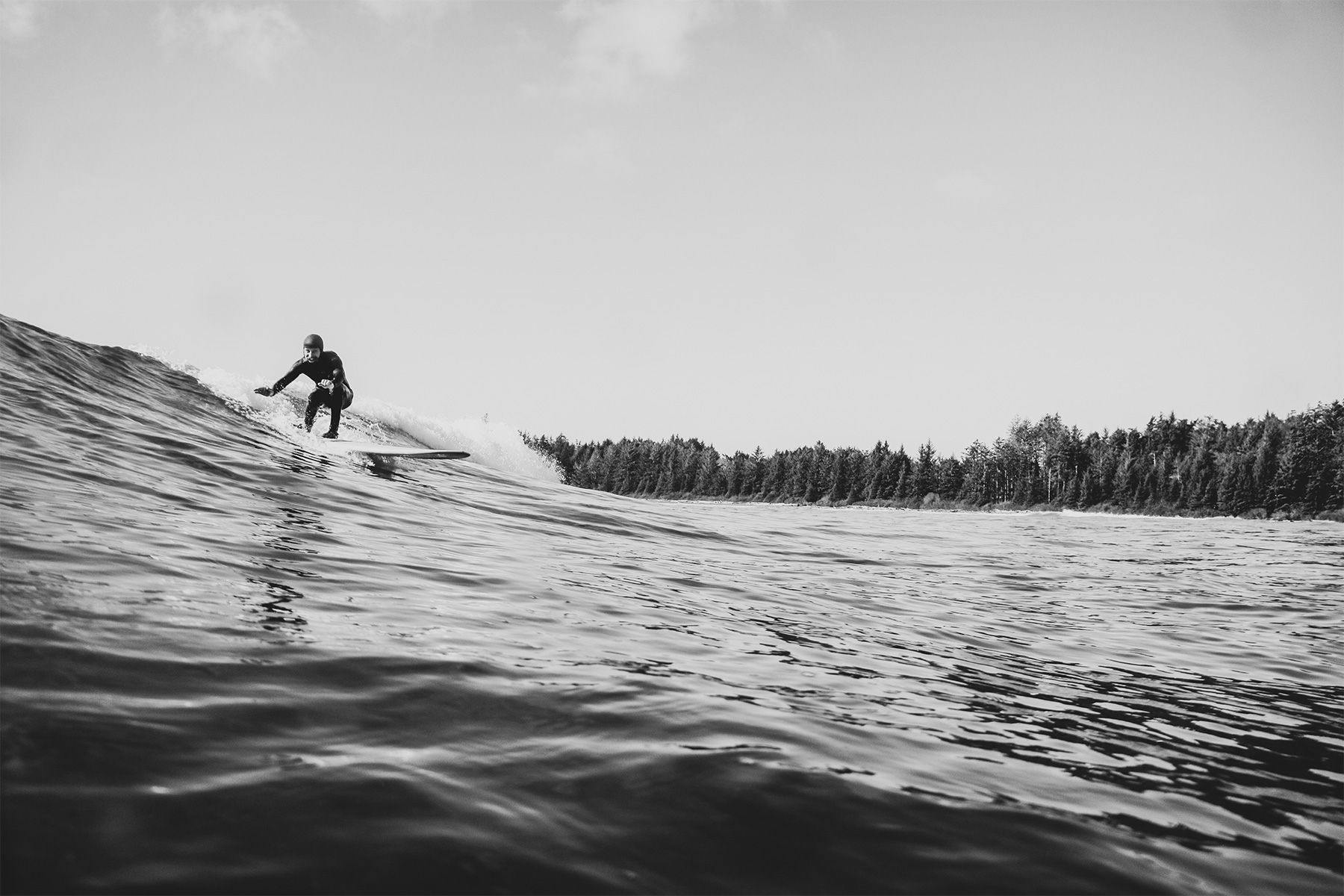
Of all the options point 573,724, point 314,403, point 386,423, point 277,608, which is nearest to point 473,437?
point 386,423

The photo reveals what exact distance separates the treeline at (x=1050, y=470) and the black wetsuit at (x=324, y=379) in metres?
81.5

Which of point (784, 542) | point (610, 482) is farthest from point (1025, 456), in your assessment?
point (784, 542)

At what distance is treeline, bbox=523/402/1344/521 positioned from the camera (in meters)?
115

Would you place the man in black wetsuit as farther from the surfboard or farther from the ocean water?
the ocean water

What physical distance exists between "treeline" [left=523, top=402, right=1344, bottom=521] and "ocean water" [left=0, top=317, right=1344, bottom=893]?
302ft

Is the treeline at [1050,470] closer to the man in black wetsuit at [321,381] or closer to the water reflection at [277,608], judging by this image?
the man in black wetsuit at [321,381]

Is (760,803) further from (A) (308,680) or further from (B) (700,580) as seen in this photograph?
(B) (700,580)

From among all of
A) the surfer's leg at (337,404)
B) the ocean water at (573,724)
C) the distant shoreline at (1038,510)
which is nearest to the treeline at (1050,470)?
the distant shoreline at (1038,510)

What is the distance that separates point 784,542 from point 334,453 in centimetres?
906

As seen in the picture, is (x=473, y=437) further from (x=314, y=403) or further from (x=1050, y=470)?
(x=1050, y=470)

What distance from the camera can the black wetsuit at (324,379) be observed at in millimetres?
15273

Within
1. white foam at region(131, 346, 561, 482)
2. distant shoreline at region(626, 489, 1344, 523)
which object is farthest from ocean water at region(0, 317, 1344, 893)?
distant shoreline at region(626, 489, 1344, 523)

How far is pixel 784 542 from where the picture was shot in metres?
15.1

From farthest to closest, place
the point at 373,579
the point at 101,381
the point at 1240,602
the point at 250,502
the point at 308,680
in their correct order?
the point at 101,381 → the point at 1240,602 → the point at 250,502 → the point at 373,579 → the point at 308,680
